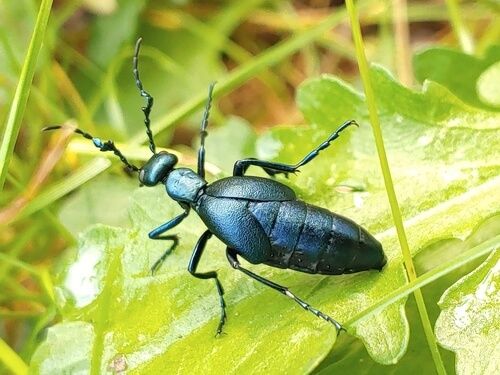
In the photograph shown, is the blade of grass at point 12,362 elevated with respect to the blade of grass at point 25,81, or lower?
lower

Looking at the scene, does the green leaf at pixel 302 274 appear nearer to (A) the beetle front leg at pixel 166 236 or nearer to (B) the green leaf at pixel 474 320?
(A) the beetle front leg at pixel 166 236

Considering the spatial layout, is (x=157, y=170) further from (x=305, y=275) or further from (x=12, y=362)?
(x=12, y=362)

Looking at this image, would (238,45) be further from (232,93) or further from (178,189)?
(178,189)

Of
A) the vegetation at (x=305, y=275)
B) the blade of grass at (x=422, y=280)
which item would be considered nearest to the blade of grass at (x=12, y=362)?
the vegetation at (x=305, y=275)

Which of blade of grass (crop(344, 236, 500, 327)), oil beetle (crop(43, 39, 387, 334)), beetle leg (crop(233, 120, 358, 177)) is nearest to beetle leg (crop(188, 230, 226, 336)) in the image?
oil beetle (crop(43, 39, 387, 334))

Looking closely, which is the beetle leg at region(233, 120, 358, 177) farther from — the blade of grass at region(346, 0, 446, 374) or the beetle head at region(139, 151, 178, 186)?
the blade of grass at region(346, 0, 446, 374)
